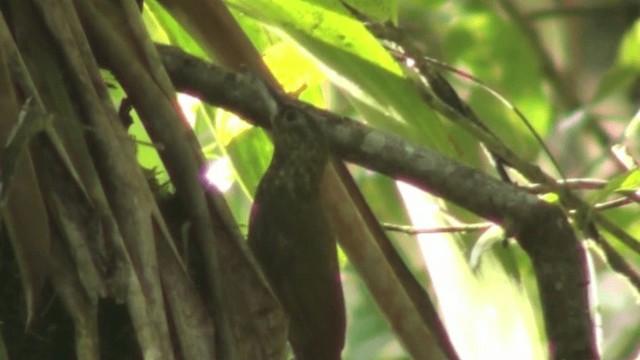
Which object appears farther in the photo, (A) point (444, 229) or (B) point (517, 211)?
(A) point (444, 229)

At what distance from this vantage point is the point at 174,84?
0.64 m

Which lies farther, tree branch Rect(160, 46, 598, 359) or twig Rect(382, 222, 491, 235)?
twig Rect(382, 222, 491, 235)

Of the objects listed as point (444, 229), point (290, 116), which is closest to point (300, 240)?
point (290, 116)

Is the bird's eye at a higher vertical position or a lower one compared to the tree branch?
higher

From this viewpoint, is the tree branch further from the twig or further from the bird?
the twig

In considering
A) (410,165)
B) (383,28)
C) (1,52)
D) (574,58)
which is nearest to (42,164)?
(1,52)

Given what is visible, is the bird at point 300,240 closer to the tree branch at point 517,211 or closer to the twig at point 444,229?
the tree branch at point 517,211

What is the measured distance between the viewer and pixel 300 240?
58cm

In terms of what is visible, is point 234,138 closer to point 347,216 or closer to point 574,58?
point 347,216

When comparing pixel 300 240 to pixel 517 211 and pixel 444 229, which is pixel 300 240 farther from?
pixel 444 229

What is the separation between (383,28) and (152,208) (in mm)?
298

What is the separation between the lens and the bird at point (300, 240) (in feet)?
1.89

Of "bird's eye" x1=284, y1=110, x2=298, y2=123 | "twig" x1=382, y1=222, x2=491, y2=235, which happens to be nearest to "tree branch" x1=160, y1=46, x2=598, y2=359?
"bird's eye" x1=284, y1=110, x2=298, y2=123

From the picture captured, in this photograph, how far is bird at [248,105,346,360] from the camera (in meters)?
0.57
